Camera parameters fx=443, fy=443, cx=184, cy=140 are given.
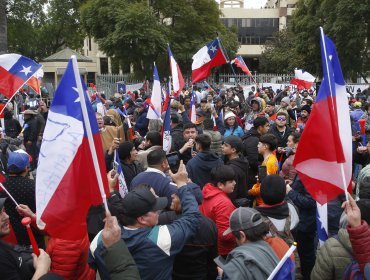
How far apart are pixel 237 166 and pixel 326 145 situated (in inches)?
92.1

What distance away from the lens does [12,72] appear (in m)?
7.08

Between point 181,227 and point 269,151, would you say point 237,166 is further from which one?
point 181,227

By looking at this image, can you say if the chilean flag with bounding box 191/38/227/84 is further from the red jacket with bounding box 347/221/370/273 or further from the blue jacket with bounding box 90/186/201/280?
the red jacket with bounding box 347/221/370/273

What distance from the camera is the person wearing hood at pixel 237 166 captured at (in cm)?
528

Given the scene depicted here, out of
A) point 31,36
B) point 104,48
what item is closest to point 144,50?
point 104,48

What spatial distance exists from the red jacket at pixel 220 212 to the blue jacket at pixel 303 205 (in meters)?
0.85

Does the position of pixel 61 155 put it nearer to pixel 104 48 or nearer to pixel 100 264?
pixel 100 264

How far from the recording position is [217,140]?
22.9ft

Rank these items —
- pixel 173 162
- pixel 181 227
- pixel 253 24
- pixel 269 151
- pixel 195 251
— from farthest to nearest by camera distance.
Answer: pixel 253 24 < pixel 173 162 < pixel 269 151 < pixel 195 251 < pixel 181 227

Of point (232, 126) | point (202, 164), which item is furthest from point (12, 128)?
point (202, 164)

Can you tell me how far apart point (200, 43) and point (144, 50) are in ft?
16.3

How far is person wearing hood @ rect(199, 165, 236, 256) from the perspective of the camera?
3.91m

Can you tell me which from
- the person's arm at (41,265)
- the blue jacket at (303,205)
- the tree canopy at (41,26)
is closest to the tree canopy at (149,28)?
the tree canopy at (41,26)

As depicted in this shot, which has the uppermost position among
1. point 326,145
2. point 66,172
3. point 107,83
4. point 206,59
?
point 206,59
